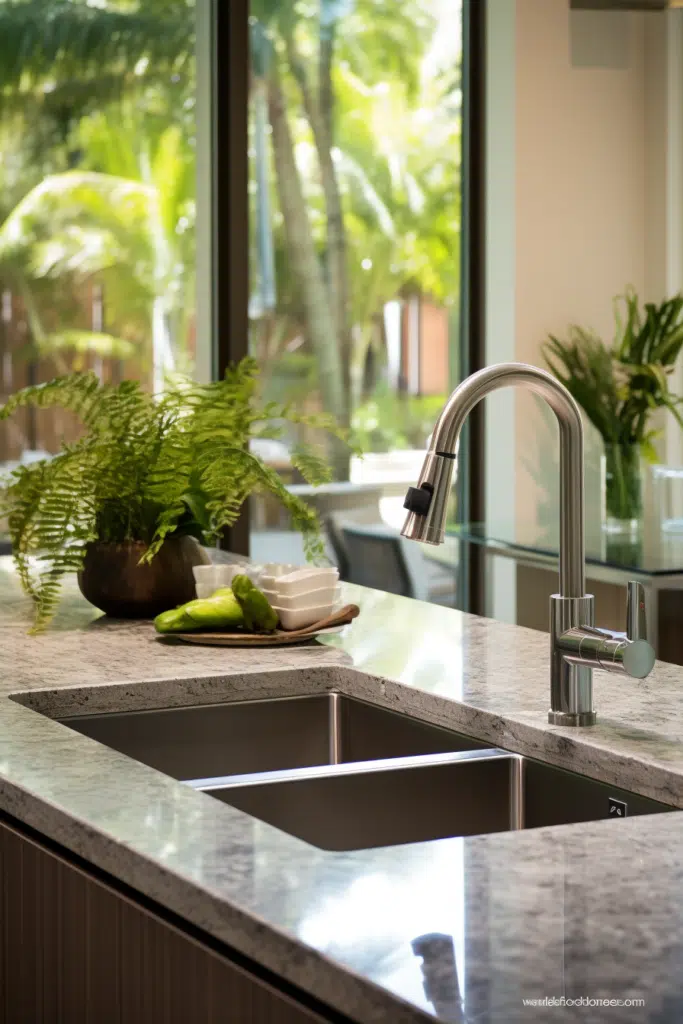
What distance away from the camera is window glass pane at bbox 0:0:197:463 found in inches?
149

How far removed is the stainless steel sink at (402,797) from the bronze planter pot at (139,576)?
27.5 inches

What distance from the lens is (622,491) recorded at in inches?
145

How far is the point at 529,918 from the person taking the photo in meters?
0.89

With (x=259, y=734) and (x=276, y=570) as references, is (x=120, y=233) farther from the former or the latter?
(x=259, y=734)

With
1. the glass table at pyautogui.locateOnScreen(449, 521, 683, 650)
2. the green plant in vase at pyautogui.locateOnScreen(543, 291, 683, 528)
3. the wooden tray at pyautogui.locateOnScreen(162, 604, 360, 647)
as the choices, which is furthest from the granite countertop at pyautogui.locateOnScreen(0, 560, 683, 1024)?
the green plant in vase at pyautogui.locateOnScreen(543, 291, 683, 528)

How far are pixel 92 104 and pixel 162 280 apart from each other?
1.66 ft

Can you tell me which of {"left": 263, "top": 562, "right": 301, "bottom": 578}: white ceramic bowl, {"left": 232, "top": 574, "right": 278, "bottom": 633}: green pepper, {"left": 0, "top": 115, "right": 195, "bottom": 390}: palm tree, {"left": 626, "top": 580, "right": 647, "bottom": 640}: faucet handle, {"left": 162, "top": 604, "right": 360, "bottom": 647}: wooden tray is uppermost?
{"left": 0, "top": 115, "right": 195, "bottom": 390}: palm tree

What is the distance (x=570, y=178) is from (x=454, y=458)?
3.19 metres

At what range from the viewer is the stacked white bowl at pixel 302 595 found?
1959 millimetres

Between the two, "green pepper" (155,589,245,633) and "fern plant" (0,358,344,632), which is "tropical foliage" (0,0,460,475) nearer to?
"fern plant" (0,358,344,632)

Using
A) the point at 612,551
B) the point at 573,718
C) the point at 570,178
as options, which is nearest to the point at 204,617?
the point at 573,718

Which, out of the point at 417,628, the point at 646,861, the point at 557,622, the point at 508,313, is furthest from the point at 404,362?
the point at 646,861

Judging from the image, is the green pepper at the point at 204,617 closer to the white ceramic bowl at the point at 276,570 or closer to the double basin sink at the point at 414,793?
the white ceramic bowl at the point at 276,570

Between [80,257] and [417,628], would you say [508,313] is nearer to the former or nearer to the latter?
[80,257]
